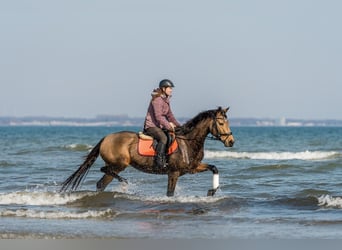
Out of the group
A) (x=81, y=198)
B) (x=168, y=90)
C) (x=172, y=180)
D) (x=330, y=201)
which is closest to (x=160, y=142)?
(x=172, y=180)

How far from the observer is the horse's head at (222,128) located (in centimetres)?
1548

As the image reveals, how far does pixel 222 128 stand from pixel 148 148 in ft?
4.94

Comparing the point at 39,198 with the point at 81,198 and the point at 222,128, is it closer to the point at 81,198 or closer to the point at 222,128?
the point at 81,198

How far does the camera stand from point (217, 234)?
37.4ft

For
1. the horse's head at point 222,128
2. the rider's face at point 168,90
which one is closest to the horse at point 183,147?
the horse's head at point 222,128

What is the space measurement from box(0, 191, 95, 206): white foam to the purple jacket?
2.30 metres

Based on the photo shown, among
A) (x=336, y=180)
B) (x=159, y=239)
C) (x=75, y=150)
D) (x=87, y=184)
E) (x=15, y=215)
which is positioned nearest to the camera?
(x=159, y=239)

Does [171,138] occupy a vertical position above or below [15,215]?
above

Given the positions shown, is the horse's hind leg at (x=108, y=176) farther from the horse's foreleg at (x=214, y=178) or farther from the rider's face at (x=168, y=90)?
the rider's face at (x=168, y=90)

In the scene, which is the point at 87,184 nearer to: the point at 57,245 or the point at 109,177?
the point at 109,177

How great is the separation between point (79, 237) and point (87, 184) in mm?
9408

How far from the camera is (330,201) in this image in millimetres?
15617

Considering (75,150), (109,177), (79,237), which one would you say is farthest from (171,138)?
(75,150)

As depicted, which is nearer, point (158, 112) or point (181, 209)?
point (181, 209)
